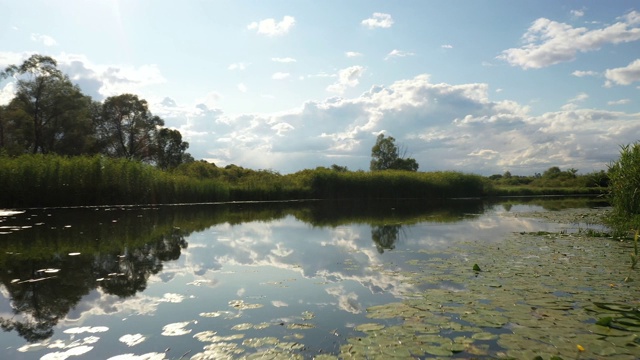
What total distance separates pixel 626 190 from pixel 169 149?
56965mm

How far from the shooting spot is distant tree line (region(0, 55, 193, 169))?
3938 cm

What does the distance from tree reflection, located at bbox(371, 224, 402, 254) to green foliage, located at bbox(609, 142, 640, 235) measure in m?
7.46

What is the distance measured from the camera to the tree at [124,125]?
167ft

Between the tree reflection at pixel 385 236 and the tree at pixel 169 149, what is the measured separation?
154ft

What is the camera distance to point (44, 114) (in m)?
41.6

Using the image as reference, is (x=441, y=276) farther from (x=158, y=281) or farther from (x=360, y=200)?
(x=360, y=200)

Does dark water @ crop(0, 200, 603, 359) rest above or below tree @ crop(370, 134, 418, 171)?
below

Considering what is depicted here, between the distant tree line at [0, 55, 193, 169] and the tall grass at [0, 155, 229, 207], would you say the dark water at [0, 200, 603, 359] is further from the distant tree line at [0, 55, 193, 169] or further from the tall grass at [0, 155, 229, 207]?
the distant tree line at [0, 55, 193, 169]

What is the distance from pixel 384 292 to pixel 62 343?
4553mm

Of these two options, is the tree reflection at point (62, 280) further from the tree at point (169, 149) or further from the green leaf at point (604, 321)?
the tree at point (169, 149)

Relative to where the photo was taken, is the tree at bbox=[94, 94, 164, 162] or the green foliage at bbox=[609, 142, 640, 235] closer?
the green foliage at bbox=[609, 142, 640, 235]

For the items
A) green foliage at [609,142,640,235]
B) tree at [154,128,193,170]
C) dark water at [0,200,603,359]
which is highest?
tree at [154,128,193,170]

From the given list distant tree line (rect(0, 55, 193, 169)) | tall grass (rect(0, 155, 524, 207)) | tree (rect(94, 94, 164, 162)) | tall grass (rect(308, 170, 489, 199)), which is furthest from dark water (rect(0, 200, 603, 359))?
tree (rect(94, 94, 164, 162))

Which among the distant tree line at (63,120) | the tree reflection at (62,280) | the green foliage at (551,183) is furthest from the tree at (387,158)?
the tree reflection at (62,280)
